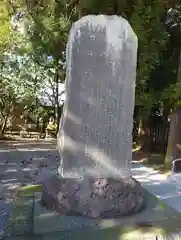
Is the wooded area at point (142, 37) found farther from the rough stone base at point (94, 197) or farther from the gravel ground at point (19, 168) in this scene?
the rough stone base at point (94, 197)

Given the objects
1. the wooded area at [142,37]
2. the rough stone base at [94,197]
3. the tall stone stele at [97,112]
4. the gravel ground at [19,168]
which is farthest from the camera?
the wooded area at [142,37]

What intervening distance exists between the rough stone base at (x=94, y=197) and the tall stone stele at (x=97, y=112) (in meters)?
0.01

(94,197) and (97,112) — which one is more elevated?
(97,112)

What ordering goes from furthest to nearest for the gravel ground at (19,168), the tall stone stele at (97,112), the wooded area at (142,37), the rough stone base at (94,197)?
the wooded area at (142,37)
the gravel ground at (19,168)
the tall stone stele at (97,112)
the rough stone base at (94,197)

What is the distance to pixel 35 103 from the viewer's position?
19016 millimetres

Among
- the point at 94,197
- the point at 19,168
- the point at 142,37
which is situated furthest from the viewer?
the point at 19,168

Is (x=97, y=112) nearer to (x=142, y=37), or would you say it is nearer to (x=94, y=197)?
(x=94, y=197)

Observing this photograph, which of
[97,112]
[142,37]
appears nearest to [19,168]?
[142,37]

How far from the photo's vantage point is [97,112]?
3.66 m

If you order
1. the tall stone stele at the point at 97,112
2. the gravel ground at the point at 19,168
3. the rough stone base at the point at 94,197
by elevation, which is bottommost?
the gravel ground at the point at 19,168

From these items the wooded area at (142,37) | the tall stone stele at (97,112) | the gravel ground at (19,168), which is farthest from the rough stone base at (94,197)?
the wooded area at (142,37)

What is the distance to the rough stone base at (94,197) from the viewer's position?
3420mm

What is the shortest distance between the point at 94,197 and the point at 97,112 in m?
0.87

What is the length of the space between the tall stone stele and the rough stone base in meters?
0.01
